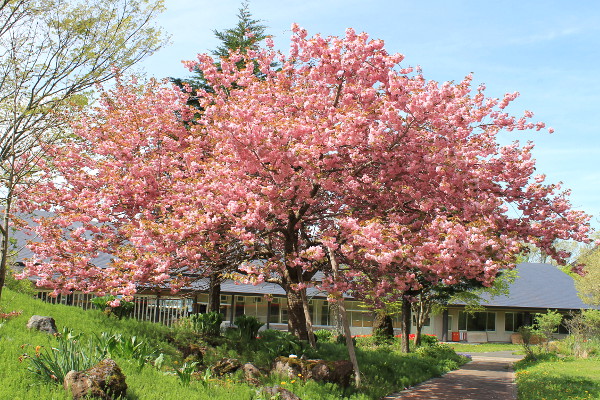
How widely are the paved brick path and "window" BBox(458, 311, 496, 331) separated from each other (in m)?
20.5

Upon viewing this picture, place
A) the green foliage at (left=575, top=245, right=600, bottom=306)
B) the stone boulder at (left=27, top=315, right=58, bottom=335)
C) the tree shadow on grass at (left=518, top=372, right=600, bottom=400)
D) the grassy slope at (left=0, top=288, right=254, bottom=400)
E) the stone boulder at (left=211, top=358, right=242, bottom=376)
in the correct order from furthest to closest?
the green foliage at (left=575, top=245, right=600, bottom=306)
the tree shadow on grass at (left=518, top=372, right=600, bottom=400)
the stone boulder at (left=211, top=358, right=242, bottom=376)
the stone boulder at (left=27, top=315, right=58, bottom=335)
the grassy slope at (left=0, top=288, right=254, bottom=400)

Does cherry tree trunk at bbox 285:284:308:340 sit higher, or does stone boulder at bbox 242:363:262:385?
cherry tree trunk at bbox 285:284:308:340

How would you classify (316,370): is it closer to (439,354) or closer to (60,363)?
(60,363)

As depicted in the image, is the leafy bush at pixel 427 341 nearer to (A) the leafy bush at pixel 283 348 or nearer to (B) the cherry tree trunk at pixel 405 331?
(B) the cherry tree trunk at pixel 405 331

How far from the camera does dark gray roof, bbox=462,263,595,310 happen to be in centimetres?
3950

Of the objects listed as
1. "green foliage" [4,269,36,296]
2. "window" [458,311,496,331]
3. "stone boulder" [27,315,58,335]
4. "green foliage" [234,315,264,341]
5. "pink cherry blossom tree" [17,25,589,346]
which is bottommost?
"window" [458,311,496,331]

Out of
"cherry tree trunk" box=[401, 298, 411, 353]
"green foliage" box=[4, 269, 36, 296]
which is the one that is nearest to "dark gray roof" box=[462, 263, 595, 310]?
"cherry tree trunk" box=[401, 298, 411, 353]

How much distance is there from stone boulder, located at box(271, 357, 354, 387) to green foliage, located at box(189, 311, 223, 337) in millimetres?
3159

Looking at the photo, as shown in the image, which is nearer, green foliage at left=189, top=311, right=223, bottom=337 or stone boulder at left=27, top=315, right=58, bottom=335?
stone boulder at left=27, top=315, right=58, bottom=335

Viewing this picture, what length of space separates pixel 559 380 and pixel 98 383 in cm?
1350

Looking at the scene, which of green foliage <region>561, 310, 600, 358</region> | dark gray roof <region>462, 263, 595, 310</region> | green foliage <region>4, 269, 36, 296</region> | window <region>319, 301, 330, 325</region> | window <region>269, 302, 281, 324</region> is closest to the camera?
green foliage <region>4, 269, 36, 296</region>

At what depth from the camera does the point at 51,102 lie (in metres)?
14.1

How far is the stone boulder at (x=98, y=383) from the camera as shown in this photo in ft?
22.5

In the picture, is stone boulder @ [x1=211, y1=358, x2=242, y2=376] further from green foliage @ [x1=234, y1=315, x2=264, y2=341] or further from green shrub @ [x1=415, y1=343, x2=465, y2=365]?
green shrub @ [x1=415, y1=343, x2=465, y2=365]
